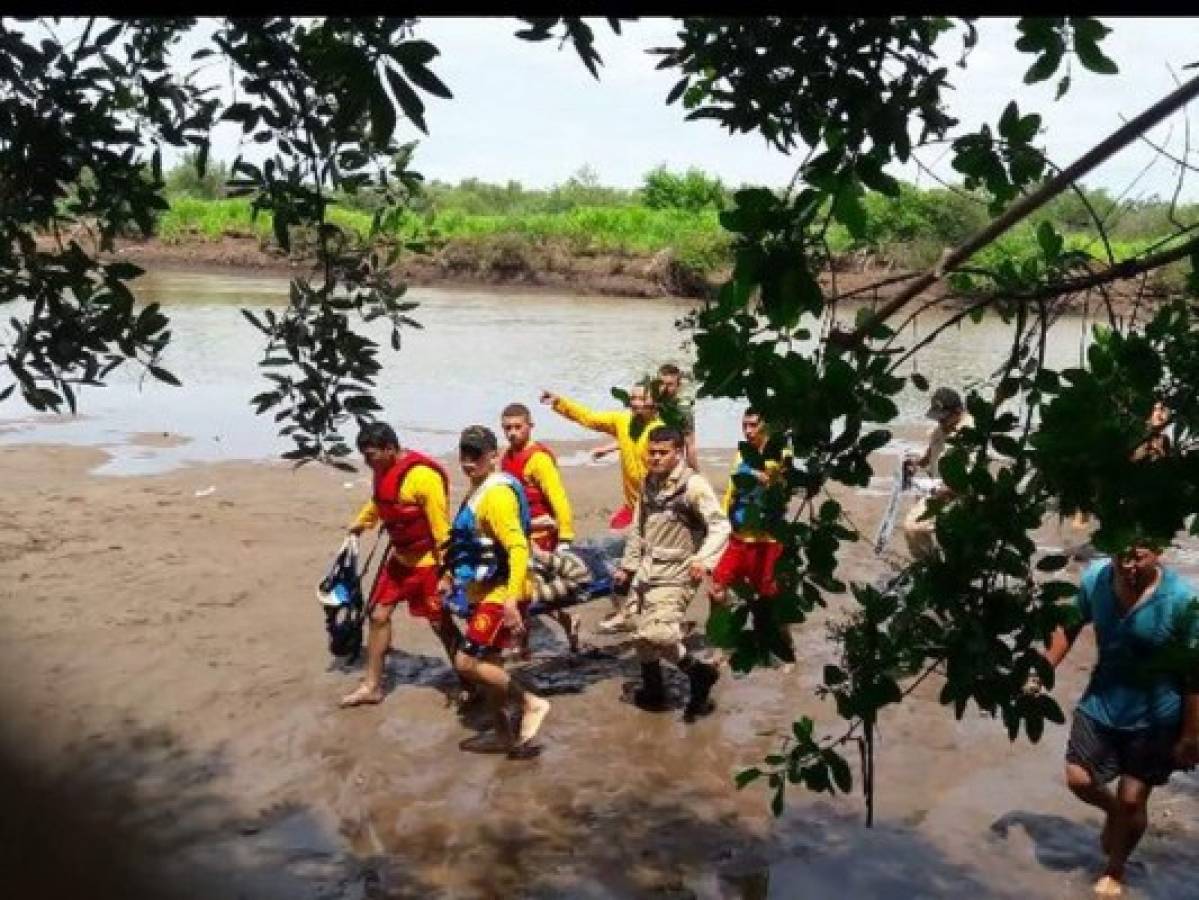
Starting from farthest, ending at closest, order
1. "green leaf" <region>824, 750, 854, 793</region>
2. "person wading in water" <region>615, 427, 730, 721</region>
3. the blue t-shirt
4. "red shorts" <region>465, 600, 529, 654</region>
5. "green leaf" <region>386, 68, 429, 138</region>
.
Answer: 1. "person wading in water" <region>615, 427, 730, 721</region>
2. "red shorts" <region>465, 600, 529, 654</region>
3. the blue t-shirt
4. "green leaf" <region>824, 750, 854, 793</region>
5. "green leaf" <region>386, 68, 429, 138</region>

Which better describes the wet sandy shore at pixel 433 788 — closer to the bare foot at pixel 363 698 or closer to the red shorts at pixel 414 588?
the bare foot at pixel 363 698

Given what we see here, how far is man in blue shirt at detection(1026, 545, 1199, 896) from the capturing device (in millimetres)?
5074

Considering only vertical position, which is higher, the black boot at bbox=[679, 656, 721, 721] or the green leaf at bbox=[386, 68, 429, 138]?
the green leaf at bbox=[386, 68, 429, 138]

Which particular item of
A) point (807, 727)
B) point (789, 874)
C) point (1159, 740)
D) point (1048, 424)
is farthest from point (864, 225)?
point (789, 874)

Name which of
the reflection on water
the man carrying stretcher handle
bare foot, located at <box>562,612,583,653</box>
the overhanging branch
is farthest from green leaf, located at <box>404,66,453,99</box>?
the reflection on water

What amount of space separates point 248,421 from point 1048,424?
15.7m

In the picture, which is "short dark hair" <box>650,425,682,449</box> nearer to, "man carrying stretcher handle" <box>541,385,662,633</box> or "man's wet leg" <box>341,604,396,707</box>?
"man carrying stretcher handle" <box>541,385,662,633</box>

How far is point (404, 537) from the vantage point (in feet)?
23.9

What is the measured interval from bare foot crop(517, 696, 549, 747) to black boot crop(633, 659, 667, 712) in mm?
771

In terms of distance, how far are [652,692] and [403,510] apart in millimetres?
1804

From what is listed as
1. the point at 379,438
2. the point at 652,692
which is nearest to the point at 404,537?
the point at 379,438

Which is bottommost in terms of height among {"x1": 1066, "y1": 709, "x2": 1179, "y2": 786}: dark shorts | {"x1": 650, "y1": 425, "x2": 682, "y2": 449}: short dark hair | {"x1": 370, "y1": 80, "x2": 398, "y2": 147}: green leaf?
{"x1": 1066, "y1": 709, "x2": 1179, "y2": 786}: dark shorts

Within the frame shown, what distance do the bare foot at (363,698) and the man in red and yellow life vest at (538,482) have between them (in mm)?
1030

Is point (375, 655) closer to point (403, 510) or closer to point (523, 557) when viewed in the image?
point (403, 510)
